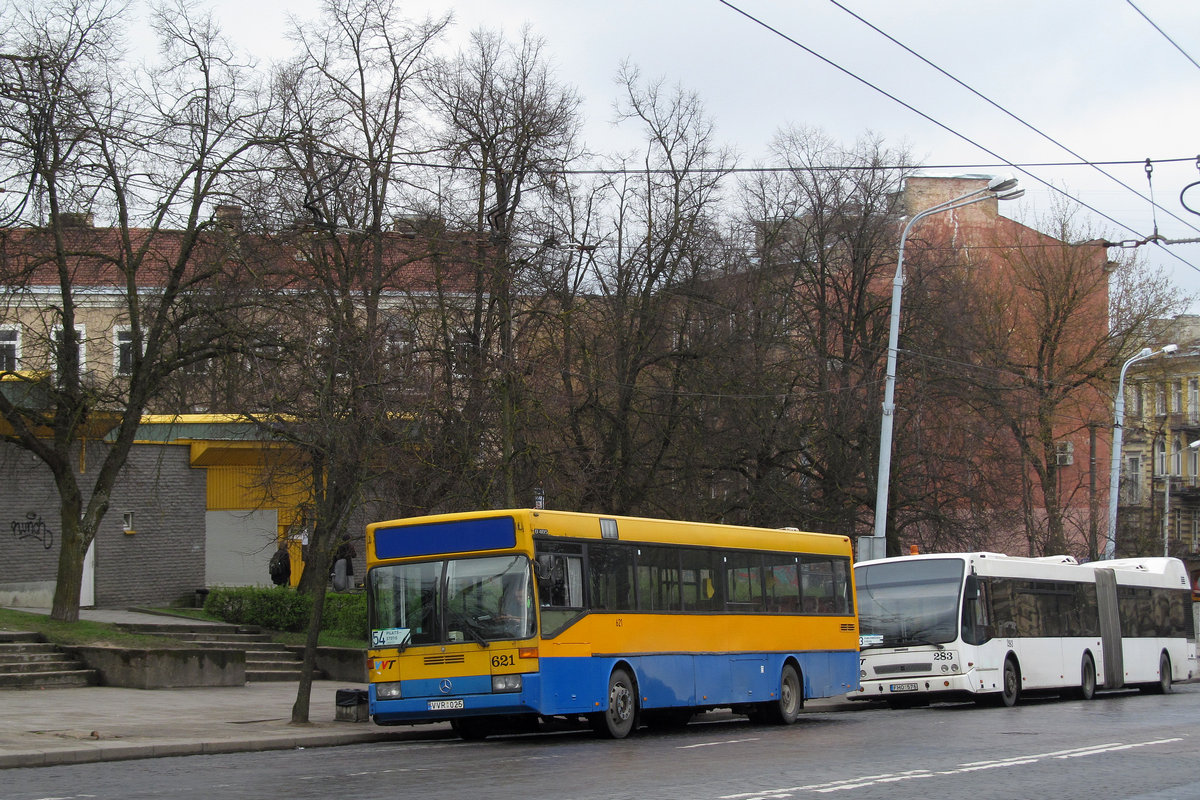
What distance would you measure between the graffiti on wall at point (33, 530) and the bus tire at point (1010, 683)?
20596 millimetres

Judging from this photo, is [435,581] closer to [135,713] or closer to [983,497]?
[135,713]

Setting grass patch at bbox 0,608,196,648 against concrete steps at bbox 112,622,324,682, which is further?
concrete steps at bbox 112,622,324,682

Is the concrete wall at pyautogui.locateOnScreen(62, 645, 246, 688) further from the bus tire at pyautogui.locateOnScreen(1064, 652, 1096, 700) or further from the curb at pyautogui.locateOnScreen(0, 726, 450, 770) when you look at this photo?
the bus tire at pyautogui.locateOnScreen(1064, 652, 1096, 700)

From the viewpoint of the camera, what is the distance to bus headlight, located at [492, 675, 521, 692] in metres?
16.2

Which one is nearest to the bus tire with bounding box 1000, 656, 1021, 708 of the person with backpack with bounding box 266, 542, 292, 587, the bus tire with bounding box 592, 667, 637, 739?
the bus tire with bounding box 592, 667, 637, 739

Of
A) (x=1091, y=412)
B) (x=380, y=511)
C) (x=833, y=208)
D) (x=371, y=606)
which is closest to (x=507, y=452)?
(x=380, y=511)

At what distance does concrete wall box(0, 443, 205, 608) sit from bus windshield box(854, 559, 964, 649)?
14981mm

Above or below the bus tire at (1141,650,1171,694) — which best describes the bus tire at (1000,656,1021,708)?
above

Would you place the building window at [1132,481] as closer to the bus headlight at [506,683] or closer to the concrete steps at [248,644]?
the concrete steps at [248,644]

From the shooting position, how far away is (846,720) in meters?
22.1

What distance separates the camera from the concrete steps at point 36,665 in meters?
21.4

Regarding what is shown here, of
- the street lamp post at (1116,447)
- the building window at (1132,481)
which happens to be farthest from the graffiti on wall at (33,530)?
the building window at (1132,481)

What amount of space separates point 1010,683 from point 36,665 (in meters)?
17.0

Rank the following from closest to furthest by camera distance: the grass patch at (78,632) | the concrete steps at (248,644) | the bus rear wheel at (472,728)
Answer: the bus rear wheel at (472,728) < the grass patch at (78,632) < the concrete steps at (248,644)
